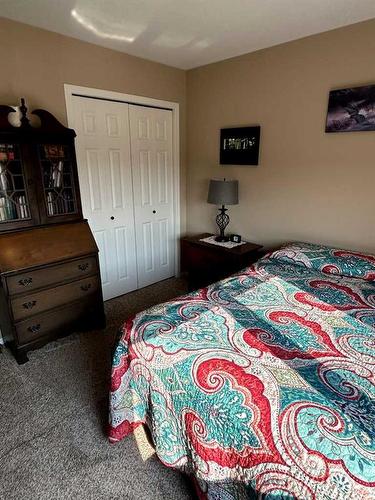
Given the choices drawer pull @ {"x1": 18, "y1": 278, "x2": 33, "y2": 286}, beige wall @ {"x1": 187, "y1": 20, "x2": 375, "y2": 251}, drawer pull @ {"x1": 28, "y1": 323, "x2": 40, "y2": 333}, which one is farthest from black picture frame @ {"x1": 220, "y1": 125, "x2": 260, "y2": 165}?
drawer pull @ {"x1": 28, "y1": 323, "x2": 40, "y2": 333}

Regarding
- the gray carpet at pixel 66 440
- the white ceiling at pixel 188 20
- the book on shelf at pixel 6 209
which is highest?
the white ceiling at pixel 188 20

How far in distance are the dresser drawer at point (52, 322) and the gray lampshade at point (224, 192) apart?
150cm

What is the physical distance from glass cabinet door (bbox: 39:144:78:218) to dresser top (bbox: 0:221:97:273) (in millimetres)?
143

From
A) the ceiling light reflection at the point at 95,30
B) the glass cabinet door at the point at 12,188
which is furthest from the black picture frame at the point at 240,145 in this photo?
the glass cabinet door at the point at 12,188

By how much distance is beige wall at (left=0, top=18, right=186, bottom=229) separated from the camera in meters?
2.20

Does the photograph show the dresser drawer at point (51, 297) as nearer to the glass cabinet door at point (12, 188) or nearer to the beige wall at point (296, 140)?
the glass cabinet door at point (12, 188)

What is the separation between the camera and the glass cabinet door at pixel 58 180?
7.66 feet

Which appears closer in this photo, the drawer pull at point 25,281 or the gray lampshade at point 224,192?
the drawer pull at point 25,281

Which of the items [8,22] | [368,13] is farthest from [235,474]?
[8,22]

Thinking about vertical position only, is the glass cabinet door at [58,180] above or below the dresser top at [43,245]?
above

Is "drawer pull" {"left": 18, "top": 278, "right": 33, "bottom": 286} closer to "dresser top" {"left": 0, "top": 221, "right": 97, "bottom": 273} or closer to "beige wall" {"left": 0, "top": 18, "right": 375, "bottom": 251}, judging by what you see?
"dresser top" {"left": 0, "top": 221, "right": 97, "bottom": 273}

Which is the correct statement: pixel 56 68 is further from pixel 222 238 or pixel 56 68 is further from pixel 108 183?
pixel 222 238

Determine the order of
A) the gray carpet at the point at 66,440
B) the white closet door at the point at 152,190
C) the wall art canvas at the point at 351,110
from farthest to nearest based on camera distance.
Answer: the white closet door at the point at 152,190 → the wall art canvas at the point at 351,110 → the gray carpet at the point at 66,440

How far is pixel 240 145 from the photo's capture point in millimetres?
3012
